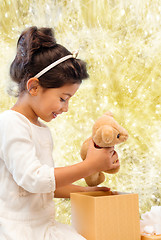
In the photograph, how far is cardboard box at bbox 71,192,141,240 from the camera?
2.55 feet

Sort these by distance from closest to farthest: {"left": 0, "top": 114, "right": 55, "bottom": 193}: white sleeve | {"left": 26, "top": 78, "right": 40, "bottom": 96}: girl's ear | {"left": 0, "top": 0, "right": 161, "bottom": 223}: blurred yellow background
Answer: {"left": 0, "top": 114, "right": 55, "bottom": 193}: white sleeve, {"left": 26, "top": 78, "right": 40, "bottom": 96}: girl's ear, {"left": 0, "top": 0, "right": 161, "bottom": 223}: blurred yellow background

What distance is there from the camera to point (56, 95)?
35.0 inches

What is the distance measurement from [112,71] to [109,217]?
1.00 m

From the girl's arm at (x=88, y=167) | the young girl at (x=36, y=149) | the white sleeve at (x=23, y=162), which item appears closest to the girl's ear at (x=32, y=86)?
the young girl at (x=36, y=149)

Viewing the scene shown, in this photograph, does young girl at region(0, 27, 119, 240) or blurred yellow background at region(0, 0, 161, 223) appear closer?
young girl at region(0, 27, 119, 240)

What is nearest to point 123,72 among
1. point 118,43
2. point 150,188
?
point 118,43

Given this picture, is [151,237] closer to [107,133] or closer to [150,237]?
[150,237]

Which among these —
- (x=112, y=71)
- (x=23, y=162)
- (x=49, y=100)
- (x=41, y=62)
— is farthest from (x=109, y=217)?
(x=112, y=71)

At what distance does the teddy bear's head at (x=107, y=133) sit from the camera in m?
0.79

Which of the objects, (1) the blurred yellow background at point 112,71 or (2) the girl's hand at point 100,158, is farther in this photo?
(1) the blurred yellow background at point 112,71

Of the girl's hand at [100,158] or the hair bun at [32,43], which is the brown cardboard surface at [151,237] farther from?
the hair bun at [32,43]

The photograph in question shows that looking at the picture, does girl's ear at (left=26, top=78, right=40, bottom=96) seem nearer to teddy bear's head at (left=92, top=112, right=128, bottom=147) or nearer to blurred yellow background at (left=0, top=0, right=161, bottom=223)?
teddy bear's head at (left=92, top=112, right=128, bottom=147)

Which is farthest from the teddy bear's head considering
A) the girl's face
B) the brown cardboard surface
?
the brown cardboard surface

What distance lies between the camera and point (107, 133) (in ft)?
2.56
